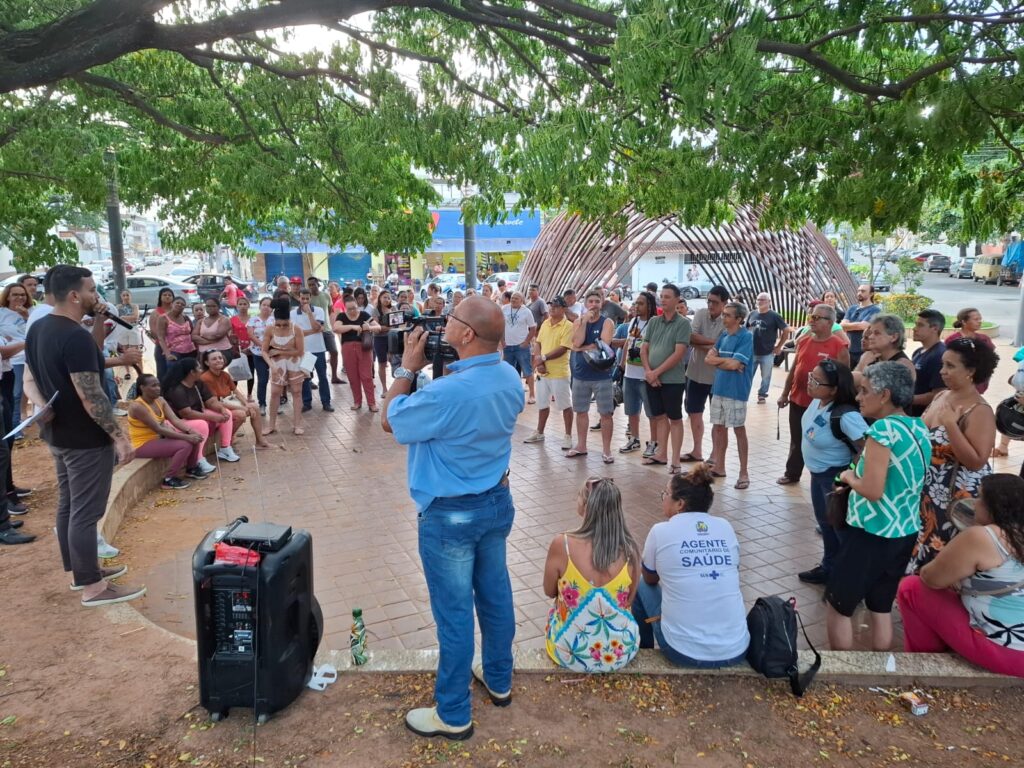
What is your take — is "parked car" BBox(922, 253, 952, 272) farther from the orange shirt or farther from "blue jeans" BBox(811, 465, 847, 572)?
the orange shirt

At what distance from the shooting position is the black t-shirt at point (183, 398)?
24.3 feet

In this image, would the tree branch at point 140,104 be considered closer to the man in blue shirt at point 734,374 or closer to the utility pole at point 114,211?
the utility pole at point 114,211

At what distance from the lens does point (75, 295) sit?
4.16 m

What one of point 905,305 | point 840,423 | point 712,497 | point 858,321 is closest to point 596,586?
point 712,497

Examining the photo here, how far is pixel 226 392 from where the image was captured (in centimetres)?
834

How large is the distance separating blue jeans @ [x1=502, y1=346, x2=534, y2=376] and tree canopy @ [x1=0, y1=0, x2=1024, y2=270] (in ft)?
8.40

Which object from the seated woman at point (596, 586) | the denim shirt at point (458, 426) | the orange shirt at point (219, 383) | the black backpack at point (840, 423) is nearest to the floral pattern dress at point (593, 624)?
the seated woman at point (596, 586)

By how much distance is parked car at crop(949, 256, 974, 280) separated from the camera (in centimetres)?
4594

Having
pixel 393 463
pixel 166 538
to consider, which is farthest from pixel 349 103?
pixel 166 538

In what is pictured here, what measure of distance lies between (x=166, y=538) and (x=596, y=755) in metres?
4.34

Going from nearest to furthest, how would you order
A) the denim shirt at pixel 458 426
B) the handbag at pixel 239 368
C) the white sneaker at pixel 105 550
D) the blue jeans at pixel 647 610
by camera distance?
the denim shirt at pixel 458 426
the blue jeans at pixel 647 610
the white sneaker at pixel 105 550
the handbag at pixel 239 368

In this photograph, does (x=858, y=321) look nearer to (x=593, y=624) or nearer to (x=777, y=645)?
(x=777, y=645)

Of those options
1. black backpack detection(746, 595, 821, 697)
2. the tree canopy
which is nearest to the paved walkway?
black backpack detection(746, 595, 821, 697)

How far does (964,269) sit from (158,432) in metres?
52.6
